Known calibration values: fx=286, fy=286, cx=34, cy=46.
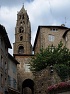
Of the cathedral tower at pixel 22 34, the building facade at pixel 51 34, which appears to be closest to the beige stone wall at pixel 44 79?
the building facade at pixel 51 34

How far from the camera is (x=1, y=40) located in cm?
3838

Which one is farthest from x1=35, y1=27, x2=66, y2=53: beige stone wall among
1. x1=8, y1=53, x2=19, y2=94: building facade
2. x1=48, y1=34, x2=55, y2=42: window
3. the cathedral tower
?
the cathedral tower

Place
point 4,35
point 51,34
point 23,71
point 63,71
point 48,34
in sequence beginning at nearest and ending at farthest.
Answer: point 4,35, point 63,71, point 23,71, point 51,34, point 48,34

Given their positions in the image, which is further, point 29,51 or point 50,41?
point 29,51

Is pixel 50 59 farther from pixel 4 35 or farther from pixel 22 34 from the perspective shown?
pixel 22 34

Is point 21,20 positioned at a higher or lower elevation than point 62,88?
higher

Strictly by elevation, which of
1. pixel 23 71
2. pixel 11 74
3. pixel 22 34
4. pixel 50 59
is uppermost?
pixel 22 34

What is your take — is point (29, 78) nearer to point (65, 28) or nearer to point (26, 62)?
point (26, 62)

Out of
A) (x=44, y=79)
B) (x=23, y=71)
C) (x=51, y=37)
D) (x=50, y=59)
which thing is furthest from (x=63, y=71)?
(x=51, y=37)

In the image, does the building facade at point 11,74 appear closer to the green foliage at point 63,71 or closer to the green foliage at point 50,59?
the green foliage at point 50,59

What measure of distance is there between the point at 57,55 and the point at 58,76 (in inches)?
252

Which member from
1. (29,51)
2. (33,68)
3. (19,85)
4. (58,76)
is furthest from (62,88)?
(29,51)

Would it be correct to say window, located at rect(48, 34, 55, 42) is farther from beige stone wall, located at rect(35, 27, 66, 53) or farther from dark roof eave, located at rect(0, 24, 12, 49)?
dark roof eave, located at rect(0, 24, 12, 49)

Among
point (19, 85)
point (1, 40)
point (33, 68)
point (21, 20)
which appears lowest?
point (19, 85)
